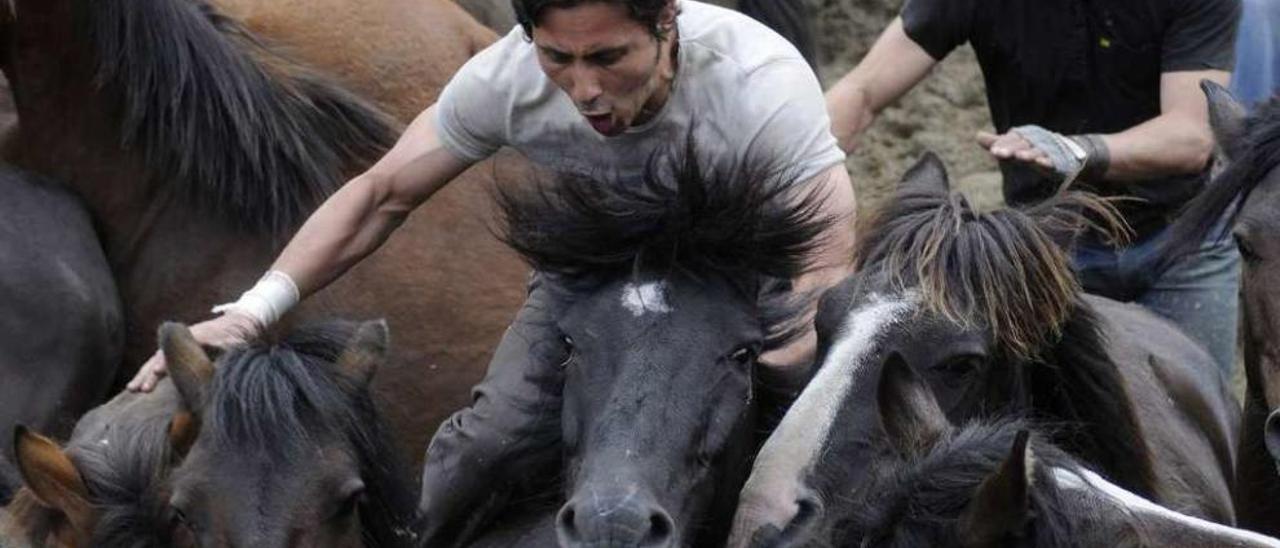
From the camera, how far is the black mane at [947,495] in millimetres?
3252

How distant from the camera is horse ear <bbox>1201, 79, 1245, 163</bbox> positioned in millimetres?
4863

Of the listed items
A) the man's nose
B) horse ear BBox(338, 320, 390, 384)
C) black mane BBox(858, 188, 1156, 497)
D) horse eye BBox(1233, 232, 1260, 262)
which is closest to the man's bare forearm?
horse eye BBox(1233, 232, 1260, 262)

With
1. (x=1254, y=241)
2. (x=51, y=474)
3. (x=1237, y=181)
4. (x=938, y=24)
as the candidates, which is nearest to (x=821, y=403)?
(x=1254, y=241)

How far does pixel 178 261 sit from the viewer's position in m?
5.61

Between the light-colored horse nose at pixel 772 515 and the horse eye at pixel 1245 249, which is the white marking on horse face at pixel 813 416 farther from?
the horse eye at pixel 1245 249

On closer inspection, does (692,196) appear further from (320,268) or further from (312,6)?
(312,6)

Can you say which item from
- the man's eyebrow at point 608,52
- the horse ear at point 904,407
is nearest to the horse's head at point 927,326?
the horse ear at point 904,407

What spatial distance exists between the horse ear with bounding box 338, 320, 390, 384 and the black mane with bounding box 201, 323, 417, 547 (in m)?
0.02

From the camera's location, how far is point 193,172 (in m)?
5.62

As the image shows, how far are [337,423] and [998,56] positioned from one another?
2362 mm

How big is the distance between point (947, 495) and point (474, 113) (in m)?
1.68

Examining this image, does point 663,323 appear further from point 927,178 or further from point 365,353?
point 927,178

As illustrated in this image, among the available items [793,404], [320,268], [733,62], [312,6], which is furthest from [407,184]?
[312,6]

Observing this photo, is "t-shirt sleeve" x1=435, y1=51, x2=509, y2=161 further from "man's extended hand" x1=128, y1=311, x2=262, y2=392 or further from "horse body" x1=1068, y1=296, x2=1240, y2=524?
"horse body" x1=1068, y1=296, x2=1240, y2=524
